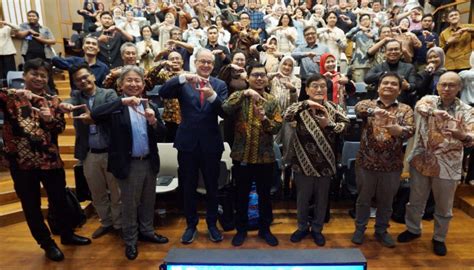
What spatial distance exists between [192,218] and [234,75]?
128 cm

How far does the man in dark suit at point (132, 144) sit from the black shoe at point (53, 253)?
0.48m

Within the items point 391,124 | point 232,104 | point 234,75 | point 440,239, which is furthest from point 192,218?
point 440,239

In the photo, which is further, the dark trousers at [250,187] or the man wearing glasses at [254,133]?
the dark trousers at [250,187]

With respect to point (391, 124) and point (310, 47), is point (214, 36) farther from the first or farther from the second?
point (391, 124)

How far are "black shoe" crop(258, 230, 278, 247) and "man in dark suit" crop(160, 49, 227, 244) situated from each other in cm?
54

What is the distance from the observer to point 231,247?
2709 millimetres

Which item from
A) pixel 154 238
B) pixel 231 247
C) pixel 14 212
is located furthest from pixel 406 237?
pixel 14 212

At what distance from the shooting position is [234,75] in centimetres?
307

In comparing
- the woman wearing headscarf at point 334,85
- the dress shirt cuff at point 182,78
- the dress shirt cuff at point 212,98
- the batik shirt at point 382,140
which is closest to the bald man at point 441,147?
the batik shirt at point 382,140

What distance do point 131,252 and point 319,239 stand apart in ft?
4.78

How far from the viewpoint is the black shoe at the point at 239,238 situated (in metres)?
2.72

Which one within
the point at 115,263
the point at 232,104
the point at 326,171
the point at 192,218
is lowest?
the point at 115,263

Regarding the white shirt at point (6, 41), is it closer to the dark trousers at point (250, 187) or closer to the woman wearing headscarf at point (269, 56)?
the woman wearing headscarf at point (269, 56)

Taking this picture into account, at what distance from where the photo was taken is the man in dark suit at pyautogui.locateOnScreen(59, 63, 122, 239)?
8.48ft
